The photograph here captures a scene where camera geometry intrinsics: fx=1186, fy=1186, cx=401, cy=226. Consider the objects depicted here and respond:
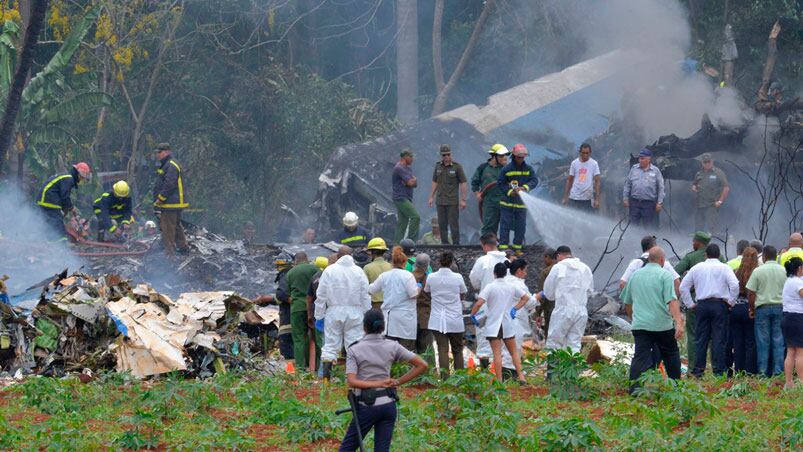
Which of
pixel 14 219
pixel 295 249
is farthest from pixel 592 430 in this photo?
pixel 14 219

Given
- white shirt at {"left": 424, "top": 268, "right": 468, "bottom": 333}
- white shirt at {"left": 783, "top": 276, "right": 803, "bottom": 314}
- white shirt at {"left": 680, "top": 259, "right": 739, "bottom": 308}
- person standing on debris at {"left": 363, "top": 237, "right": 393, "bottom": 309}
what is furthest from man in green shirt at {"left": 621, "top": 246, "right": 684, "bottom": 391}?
person standing on debris at {"left": 363, "top": 237, "right": 393, "bottom": 309}

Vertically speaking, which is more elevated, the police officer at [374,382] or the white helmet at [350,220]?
the white helmet at [350,220]

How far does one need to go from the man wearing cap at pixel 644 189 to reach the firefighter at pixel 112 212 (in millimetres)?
8398

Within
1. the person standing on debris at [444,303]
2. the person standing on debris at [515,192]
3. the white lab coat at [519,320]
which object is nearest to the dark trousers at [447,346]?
the person standing on debris at [444,303]

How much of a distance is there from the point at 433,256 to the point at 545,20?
14.3 metres

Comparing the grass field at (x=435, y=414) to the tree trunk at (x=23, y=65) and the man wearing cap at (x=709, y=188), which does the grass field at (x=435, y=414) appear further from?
the man wearing cap at (x=709, y=188)

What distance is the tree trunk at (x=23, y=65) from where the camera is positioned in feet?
58.9

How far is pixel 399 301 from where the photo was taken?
42.9ft

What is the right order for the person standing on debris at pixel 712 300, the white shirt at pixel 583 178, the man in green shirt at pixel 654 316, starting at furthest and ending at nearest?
the white shirt at pixel 583 178 < the person standing on debris at pixel 712 300 < the man in green shirt at pixel 654 316

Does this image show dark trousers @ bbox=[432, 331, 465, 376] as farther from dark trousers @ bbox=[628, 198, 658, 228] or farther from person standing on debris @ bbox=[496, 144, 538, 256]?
dark trousers @ bbox=[628, 198, 658, 228]

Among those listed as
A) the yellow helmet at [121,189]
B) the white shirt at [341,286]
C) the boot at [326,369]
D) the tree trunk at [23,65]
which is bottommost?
the boot at [326,369]

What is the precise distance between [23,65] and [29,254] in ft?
9.96

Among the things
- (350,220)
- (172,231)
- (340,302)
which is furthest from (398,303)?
(172,231)

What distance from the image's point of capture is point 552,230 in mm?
20359
